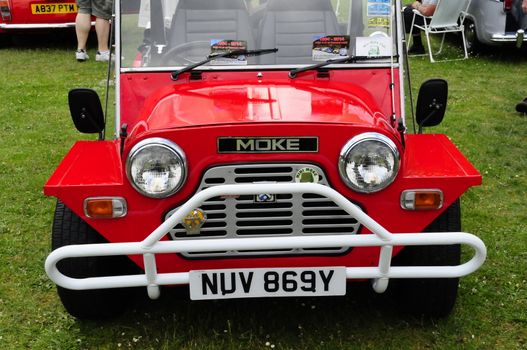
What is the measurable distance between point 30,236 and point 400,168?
9.11 ft

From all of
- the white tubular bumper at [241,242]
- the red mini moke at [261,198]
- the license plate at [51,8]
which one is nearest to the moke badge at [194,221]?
the red mini moke at [261,198]

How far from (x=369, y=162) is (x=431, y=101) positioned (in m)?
0.76

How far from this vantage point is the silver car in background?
988 centimetres

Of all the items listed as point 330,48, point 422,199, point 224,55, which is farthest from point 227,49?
point 422,199

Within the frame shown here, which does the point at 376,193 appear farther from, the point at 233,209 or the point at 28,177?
the point at 28,177

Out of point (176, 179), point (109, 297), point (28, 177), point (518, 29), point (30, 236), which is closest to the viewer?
point (176, 179)

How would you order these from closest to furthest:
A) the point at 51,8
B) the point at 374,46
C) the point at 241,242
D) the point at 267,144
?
the point at 241,242
the point at 267,144
the point at 374,46
the point at 51,8

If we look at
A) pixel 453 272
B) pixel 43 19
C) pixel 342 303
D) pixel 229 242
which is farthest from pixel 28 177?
pixel 43 19

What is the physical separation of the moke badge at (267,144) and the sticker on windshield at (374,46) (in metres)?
1.09

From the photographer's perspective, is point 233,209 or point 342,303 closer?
point 233,209

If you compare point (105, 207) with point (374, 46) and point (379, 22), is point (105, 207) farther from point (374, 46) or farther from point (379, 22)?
point (379, 22)

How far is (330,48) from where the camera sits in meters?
3.69

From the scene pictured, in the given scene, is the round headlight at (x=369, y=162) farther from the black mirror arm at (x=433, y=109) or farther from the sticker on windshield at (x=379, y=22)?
the sticker on windshield at (x=379, y=22)

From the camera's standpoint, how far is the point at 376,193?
2.94m
